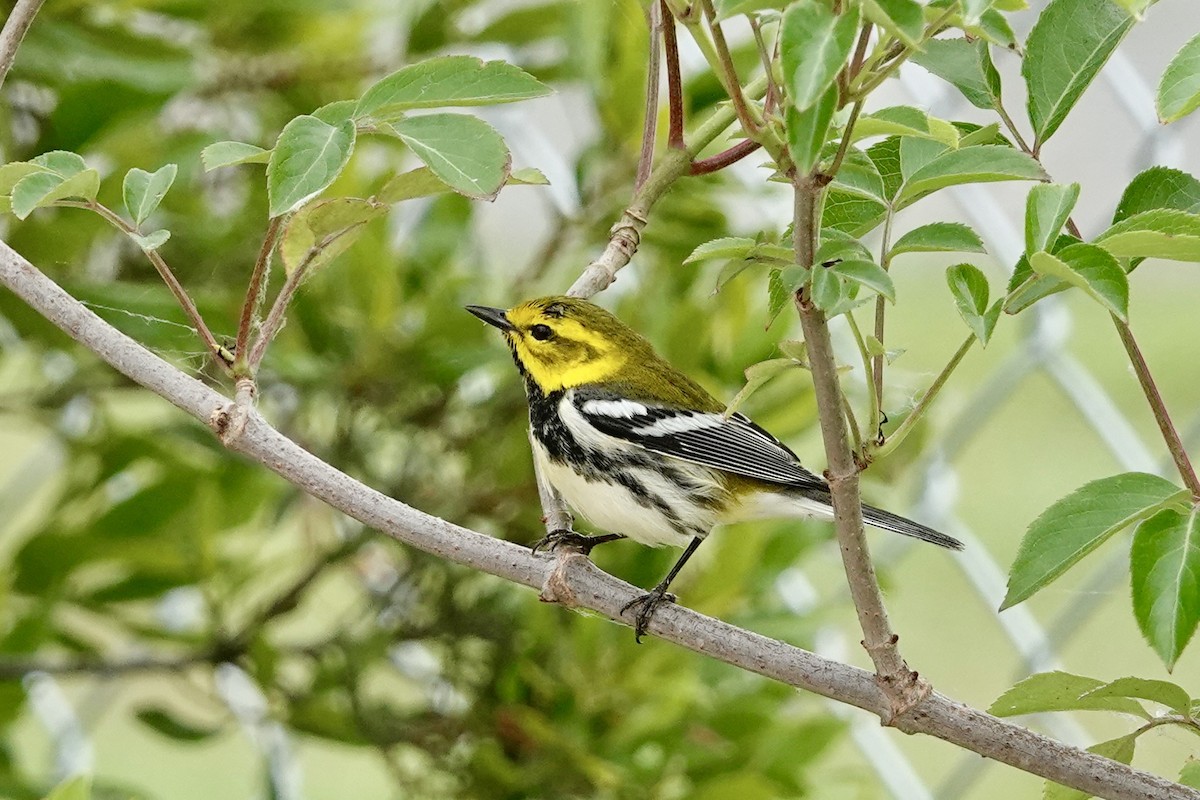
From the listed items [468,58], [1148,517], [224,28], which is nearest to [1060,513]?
[1148,517]

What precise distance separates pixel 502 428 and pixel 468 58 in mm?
786

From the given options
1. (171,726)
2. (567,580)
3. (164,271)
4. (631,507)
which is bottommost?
(171,726)

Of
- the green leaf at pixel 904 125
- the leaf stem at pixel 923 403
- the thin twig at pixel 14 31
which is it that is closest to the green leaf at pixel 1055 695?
the leaf stem at pixel 923 403

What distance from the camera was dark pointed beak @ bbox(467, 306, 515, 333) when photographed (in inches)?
45.3

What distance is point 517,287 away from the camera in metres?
1.42

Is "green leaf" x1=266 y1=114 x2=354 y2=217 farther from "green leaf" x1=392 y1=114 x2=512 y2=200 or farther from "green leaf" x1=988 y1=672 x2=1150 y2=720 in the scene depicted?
"green leaf" x1=988 y1=672 x2=1150 y2=720

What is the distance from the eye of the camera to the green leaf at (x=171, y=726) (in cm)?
134

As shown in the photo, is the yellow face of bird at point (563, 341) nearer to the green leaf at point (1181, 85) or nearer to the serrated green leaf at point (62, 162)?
the serrated green leaf at point (62, 162)

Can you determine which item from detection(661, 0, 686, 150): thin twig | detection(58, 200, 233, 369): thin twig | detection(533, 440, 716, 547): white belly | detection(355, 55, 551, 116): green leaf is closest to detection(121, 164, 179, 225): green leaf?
detection(58, 200, 233, 369): thin twig

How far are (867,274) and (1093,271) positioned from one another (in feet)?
0.26

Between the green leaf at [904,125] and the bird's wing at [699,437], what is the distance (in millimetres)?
621

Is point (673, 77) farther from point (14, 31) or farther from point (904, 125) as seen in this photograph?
point (14, 31)

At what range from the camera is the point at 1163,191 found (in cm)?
60

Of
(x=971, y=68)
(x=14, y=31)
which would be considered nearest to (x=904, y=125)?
(x=971, y=68)
